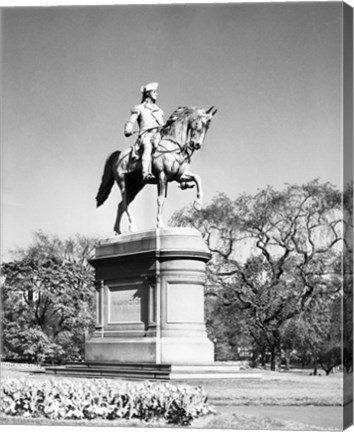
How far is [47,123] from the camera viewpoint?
20922mm

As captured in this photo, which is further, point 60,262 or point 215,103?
point 60,262

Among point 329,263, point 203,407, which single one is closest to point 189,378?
point 203,407

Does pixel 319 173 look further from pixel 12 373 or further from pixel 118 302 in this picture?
pixel 12 373

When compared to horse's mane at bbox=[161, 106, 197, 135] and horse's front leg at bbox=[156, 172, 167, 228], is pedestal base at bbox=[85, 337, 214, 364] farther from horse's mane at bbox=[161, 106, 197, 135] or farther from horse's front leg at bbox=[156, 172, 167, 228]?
horse's mane at bbox=[161, 106, 197, 135]

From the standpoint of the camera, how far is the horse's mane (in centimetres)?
2009

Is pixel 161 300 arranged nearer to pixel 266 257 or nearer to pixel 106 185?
pixel 106 185

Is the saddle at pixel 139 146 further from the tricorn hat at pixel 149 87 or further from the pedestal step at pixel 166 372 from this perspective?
the pedestal step at pixel 166 372

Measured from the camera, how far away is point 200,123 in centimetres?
2003

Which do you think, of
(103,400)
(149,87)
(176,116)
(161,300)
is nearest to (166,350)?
(161,300)

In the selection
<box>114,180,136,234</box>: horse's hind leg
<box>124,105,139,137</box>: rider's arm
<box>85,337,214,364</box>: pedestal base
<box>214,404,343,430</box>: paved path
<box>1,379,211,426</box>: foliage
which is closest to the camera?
<box>214,404,343,430</box>: paved path

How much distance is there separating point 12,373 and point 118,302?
2.29m

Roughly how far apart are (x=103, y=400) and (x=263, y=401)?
256 cm

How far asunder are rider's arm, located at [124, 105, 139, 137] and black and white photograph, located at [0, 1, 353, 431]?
2 cm

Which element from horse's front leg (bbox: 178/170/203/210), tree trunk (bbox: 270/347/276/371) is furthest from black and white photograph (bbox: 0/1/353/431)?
tree trunk (bbox: 270/347/276/371)
